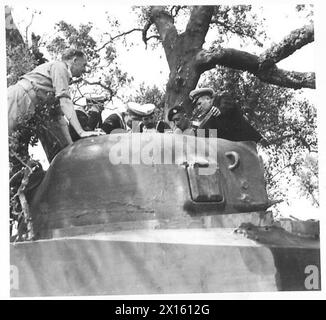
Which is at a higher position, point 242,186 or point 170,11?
point 170,11

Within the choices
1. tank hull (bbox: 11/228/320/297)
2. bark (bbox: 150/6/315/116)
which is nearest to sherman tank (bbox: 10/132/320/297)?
tank hull (bbox: 11/228/320/297)

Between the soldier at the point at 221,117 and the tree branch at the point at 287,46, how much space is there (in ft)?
5.27

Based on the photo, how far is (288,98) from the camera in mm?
11453

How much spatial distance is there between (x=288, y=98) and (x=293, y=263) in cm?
330

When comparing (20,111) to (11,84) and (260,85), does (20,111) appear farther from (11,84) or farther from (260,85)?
(260,85)

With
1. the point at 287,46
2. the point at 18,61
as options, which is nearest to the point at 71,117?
the point at 18,61

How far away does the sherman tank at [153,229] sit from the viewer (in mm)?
8312

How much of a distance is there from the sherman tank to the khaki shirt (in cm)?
61

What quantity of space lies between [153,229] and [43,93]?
6.49 ft

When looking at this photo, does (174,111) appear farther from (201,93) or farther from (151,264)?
(151,264)

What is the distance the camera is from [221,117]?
32.2 feet

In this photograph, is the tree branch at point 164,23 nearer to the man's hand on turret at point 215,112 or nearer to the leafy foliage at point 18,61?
the man's hand on turret at point 215,112

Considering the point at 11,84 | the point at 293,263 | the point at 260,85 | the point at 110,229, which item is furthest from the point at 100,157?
the point at 260,85

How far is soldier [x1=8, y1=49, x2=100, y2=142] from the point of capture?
9211mm
